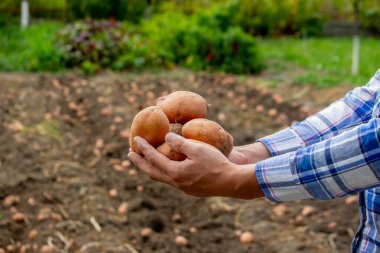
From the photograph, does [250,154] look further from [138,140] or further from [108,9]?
[108,9]

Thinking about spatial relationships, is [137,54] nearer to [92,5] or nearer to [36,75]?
[36,75]

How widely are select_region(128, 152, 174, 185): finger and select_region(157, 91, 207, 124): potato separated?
0.15 m

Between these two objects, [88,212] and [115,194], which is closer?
[88,212]

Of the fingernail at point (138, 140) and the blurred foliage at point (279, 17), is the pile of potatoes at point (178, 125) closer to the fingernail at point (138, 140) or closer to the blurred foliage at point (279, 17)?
the fingernail at point (138, 140)

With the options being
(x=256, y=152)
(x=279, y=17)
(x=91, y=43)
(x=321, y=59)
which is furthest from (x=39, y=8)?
(x=256, y=152)

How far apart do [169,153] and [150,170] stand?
0.28ft

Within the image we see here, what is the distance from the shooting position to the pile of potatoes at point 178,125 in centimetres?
175

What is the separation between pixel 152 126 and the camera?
1757mm

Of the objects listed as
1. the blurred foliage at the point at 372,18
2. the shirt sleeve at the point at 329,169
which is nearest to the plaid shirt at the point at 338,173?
the shirt sleeve at the point at 329,169

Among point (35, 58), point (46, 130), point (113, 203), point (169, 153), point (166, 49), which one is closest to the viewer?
point (169, 153)

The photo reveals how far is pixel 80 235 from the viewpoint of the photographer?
12.9ft

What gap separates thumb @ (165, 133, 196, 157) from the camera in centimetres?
166

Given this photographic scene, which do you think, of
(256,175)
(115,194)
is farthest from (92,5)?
(256,175)

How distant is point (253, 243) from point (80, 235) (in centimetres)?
109
